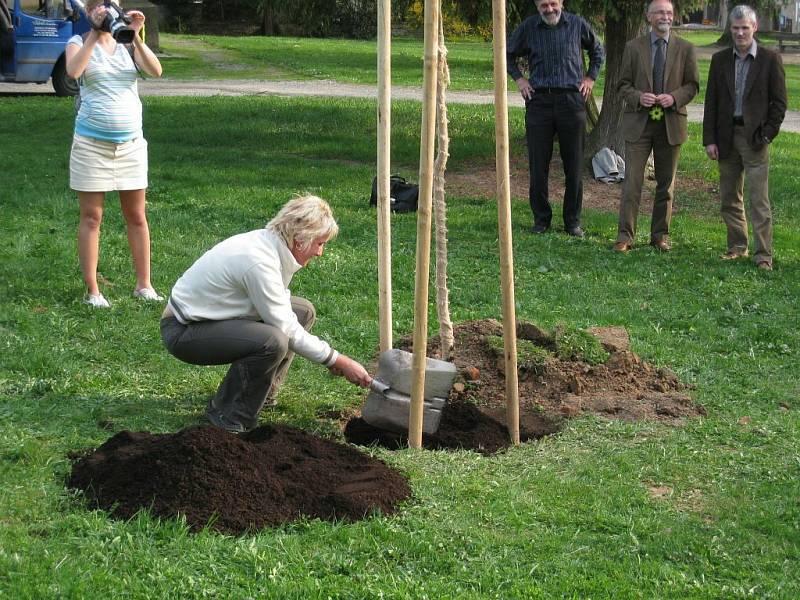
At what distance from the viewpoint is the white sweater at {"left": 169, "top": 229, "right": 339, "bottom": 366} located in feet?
18.5

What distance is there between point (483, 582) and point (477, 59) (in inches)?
1150

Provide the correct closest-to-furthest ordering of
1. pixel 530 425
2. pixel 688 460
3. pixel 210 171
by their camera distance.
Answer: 1. pixel 688 460
2. pixel 530 425
3. pixel 210 171

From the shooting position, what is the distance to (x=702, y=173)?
591 inches

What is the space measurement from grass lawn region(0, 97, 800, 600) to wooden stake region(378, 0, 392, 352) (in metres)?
0.74

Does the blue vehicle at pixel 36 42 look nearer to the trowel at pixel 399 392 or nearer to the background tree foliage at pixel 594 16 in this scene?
the background tree foliage at pixel 594 16

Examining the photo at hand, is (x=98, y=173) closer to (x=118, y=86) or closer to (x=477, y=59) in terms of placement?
(x=118, y=86)

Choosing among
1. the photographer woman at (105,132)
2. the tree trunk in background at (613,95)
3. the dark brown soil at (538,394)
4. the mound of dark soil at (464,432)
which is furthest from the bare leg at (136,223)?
the tree trunk in background at (613,95)

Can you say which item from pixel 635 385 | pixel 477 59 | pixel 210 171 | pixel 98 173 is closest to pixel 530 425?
pixel 635 385

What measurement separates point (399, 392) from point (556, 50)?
19.4 feet

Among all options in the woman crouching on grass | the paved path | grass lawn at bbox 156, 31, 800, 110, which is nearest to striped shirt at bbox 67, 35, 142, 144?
the woman crouching on grass

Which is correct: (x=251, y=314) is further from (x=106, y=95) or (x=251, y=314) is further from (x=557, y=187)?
(x=557, y=187)

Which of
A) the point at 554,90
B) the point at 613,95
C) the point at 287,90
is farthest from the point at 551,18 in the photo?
the point at 287,90

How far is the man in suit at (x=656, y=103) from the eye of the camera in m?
10.4

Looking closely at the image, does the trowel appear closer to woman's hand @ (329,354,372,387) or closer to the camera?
woman's hand @ (329,354,372,387)
